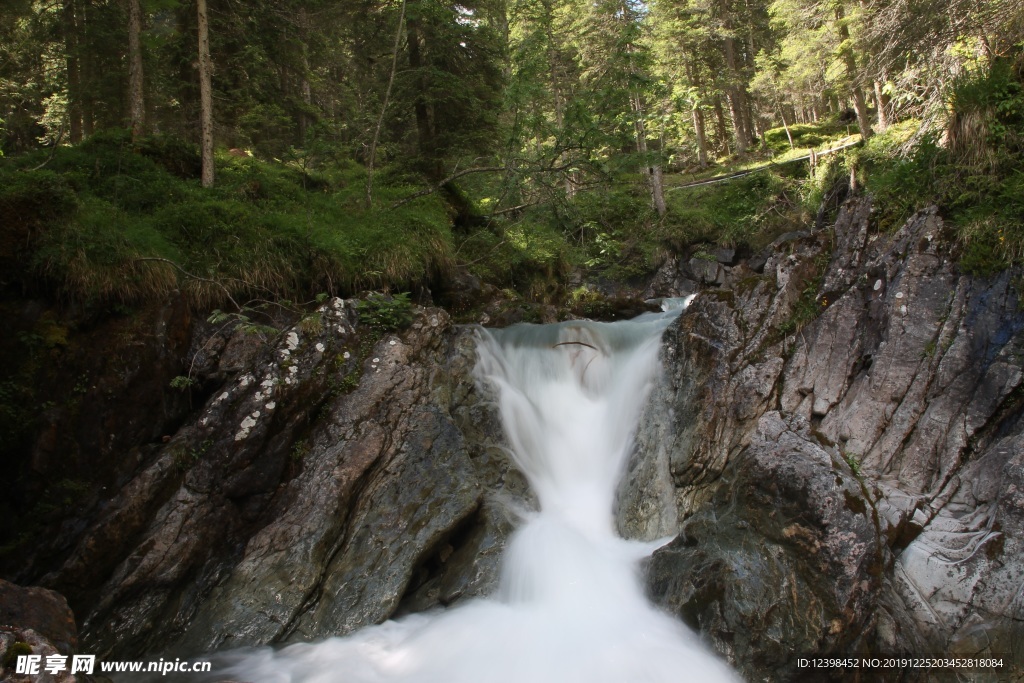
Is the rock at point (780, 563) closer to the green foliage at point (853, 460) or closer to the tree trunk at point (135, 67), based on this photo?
the green foliage at point (853, 460)

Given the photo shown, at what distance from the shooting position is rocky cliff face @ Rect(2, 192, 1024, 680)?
4543mm

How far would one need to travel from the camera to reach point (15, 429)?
5.83m

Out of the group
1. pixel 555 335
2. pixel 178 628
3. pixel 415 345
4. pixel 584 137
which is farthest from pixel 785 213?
pixel 178 628

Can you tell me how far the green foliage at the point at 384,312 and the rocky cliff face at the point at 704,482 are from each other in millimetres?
171

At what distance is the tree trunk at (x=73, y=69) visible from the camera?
41.5 feet

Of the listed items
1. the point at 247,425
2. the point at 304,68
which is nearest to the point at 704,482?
the point at 247,425

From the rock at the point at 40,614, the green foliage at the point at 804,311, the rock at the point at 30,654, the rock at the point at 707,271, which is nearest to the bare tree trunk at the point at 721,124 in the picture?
the rock at the point at 707,271

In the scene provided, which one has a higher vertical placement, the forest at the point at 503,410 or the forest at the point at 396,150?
the forest at the point at 396,150

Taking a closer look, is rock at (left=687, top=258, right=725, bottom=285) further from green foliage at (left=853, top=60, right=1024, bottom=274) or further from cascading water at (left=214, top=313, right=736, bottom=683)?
green foliage at (left=853, top=60, right=1024, bottom=274)

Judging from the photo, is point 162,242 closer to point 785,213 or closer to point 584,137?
point 584,137

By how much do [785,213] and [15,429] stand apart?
73.2 feet

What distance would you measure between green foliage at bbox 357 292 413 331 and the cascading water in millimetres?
1530

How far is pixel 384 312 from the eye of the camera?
7785mm

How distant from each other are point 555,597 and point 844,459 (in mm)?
3449
